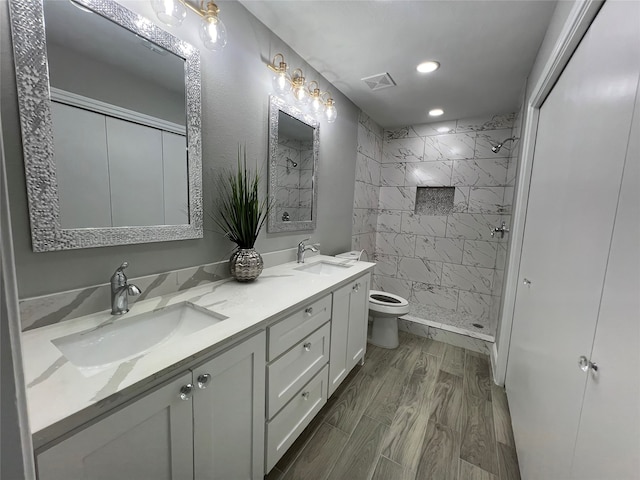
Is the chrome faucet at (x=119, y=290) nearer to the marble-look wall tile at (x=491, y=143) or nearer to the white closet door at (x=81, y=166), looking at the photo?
the white closet door at (x=81, y=166)

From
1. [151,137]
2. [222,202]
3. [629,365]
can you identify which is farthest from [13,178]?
[629,365]

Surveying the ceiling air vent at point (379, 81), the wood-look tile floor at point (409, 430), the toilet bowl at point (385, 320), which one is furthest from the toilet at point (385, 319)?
the ceiling air vent at point (379, 81)

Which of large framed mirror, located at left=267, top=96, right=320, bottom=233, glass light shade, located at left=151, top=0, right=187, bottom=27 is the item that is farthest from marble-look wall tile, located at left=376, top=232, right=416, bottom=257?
glass light shade, located at left=151, top=0, right=187, bottom=27

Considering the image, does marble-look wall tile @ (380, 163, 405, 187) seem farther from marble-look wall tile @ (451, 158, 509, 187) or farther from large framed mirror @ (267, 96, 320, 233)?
large framed mirror @ (267, 96, 320, 233)

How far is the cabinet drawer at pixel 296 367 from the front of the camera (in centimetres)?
110

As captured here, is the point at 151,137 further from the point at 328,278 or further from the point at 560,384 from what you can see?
the point at 560,384

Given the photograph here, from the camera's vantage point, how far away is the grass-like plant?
1373 mm

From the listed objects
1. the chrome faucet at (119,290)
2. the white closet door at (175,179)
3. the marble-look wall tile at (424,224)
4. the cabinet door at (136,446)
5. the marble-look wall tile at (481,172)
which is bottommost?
the cabinet door at (136,446)

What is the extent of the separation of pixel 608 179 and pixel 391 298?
205cm

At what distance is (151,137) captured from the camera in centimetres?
109

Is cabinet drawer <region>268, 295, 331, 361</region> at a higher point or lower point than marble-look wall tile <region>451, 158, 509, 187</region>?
lower

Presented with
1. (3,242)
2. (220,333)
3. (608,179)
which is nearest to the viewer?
(3,242)

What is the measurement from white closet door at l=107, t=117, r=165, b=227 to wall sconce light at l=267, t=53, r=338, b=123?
2.78 ft

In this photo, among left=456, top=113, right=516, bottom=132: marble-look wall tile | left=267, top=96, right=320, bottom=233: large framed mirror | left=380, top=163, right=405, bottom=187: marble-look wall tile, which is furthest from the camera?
left=380, top=163, right=405, bottom=187: marble-look wall tile
